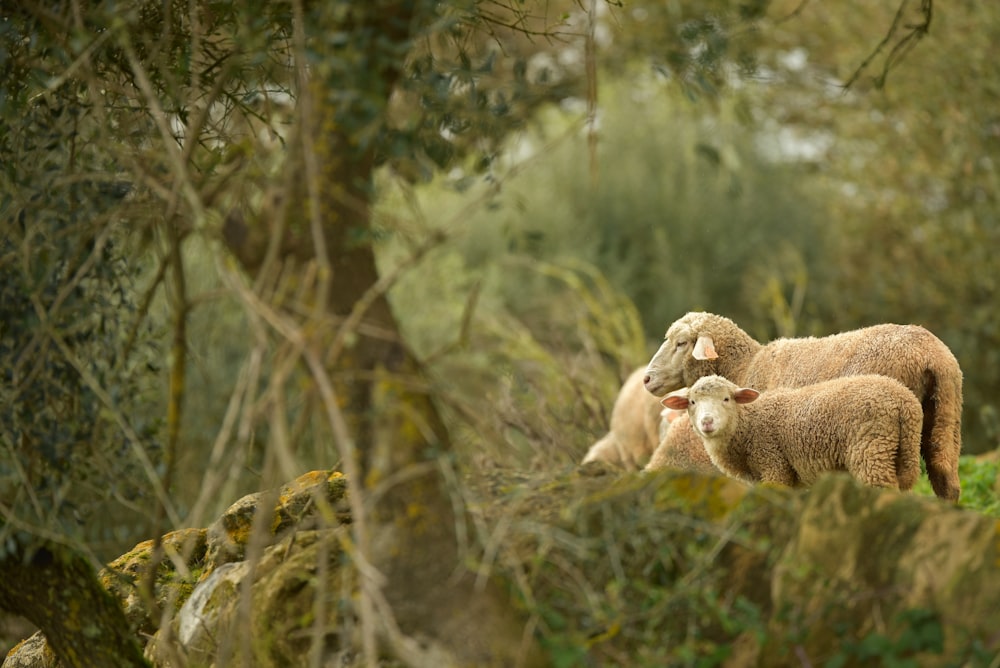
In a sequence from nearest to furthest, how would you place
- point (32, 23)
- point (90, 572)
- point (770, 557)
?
point (770, 557)
point (32, 23)
point (90, 572)

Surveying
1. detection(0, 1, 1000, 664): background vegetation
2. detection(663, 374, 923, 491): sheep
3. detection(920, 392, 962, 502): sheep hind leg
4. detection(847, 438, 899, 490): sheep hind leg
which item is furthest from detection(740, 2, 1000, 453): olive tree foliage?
detection(847, 438, 899, 490): sheep hind leg

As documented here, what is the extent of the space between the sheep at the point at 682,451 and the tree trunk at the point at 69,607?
→ 8.15 feet

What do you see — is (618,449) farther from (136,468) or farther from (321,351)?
(321,351)

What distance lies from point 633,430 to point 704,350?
1.67 meters

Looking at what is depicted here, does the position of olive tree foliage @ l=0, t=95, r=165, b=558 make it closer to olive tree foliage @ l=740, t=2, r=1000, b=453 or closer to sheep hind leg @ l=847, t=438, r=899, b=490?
sheep hind leg @ l=847, t=438, r=899, b=490

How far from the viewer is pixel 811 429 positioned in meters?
4.95

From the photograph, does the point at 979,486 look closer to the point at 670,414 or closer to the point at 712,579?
the point at 670,414

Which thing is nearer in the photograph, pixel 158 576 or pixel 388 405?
pixel 388 405

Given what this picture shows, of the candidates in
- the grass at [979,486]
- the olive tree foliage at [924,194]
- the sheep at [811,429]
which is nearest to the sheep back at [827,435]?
the sheep at [811,429]

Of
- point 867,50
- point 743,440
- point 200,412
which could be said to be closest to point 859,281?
point 867,50

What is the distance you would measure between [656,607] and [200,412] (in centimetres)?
839

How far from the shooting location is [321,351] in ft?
11.9

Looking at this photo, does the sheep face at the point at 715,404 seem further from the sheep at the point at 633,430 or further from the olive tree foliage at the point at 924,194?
the olive tree foliage at the point at 924,194

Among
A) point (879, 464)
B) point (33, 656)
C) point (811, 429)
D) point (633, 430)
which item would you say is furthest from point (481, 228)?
point (879, 464)
